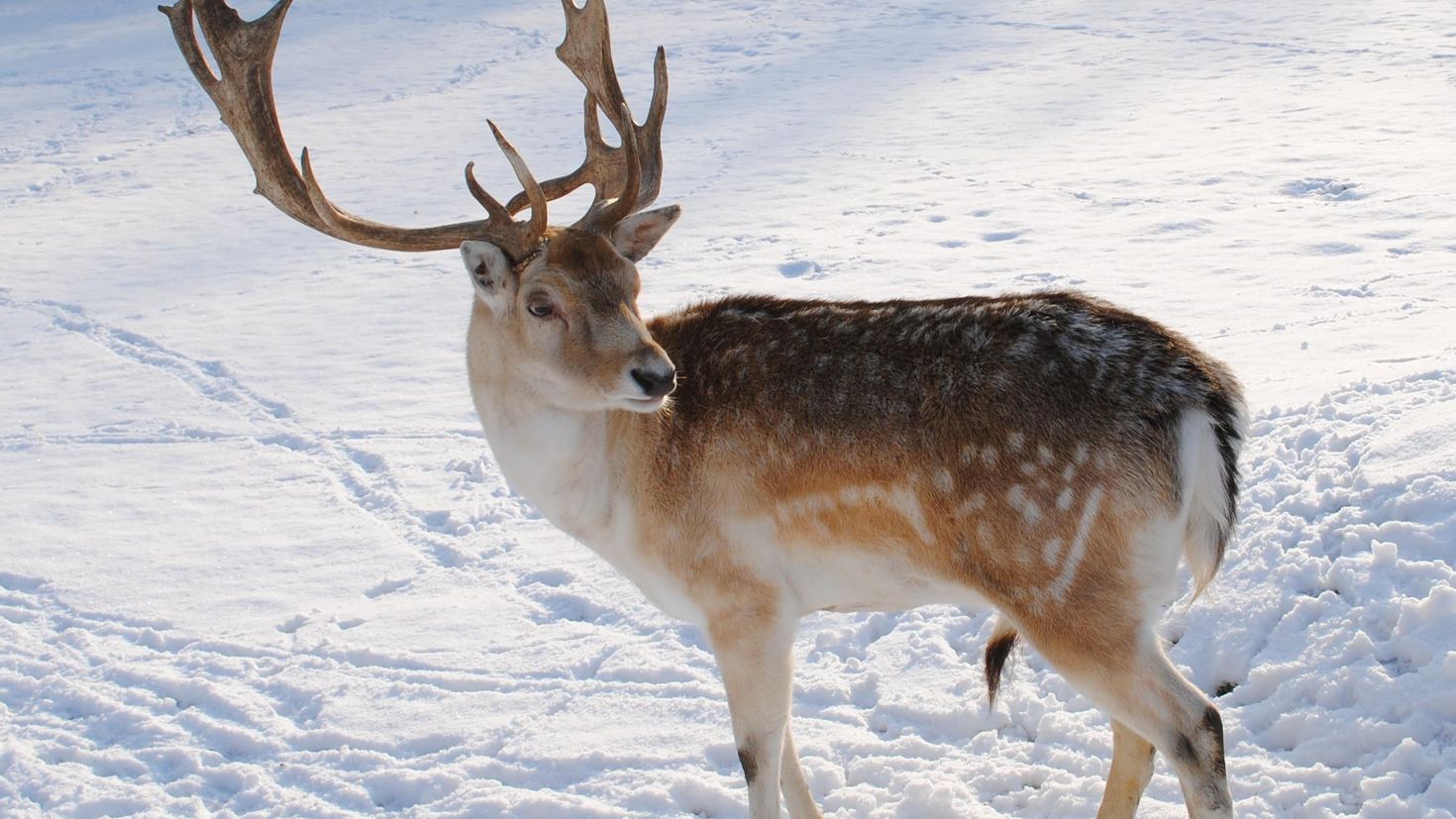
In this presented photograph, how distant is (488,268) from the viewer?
4496mm

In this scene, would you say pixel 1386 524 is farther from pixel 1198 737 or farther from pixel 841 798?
pixel 841 798

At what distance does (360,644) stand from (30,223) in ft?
29.5

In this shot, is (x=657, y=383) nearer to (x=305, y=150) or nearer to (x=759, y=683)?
(x=759, y=683)

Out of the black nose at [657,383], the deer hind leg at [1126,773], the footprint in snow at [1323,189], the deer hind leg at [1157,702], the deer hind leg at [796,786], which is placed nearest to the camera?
the deer hind leg at [1157,702]

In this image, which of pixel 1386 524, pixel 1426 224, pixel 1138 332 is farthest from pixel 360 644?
pixel 1426 224

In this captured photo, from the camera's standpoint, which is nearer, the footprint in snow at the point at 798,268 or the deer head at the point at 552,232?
the deer head at the point at 552,232

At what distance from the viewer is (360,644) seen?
19.7 ft

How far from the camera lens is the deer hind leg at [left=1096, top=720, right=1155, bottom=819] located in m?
4.25

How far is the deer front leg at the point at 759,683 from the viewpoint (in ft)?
14.0

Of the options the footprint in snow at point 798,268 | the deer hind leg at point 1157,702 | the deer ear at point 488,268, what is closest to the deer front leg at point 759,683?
the deer hind leg at point 1157,702

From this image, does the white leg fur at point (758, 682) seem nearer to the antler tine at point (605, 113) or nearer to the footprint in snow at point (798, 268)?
the antler tine at point (605, 113)

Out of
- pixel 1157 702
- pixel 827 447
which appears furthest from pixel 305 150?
pixel 1157 702

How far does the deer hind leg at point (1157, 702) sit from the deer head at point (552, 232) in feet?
4.54

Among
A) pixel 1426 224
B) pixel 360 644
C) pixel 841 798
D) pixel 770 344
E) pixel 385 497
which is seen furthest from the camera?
pixel 1426 224
